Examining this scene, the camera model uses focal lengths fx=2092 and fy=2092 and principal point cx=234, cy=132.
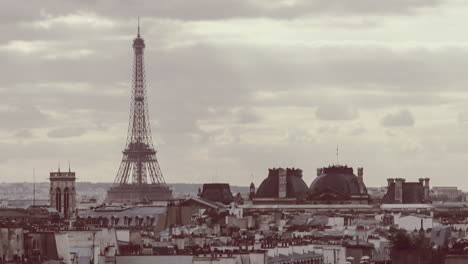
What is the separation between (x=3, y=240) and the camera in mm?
78812

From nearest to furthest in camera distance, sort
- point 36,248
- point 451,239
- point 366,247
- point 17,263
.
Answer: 1. point 17,263
2. point 36,248
3. point 366,247
4. point 451,239

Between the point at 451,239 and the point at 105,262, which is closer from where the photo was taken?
the point at 105,262

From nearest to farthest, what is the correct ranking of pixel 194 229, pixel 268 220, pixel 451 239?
1. pixel 451 239
2. pixel 194 229
3. pixel 268 220

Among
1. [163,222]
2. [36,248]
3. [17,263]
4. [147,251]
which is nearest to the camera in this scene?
[17,263]

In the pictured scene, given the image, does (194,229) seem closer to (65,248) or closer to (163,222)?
(163,222)

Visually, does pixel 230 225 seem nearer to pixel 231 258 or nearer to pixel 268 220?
pixel 268 220

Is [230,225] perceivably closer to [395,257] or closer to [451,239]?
[451,239]

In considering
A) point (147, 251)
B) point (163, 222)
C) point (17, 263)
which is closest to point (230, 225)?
point (163, 222)

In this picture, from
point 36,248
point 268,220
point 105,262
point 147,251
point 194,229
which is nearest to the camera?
point 36,248

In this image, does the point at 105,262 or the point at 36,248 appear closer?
the point at 36,248

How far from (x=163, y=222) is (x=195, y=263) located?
7687 cm

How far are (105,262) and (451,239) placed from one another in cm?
4305

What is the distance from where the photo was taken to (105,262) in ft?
283

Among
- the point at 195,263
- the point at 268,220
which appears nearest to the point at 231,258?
the point at 195,263
